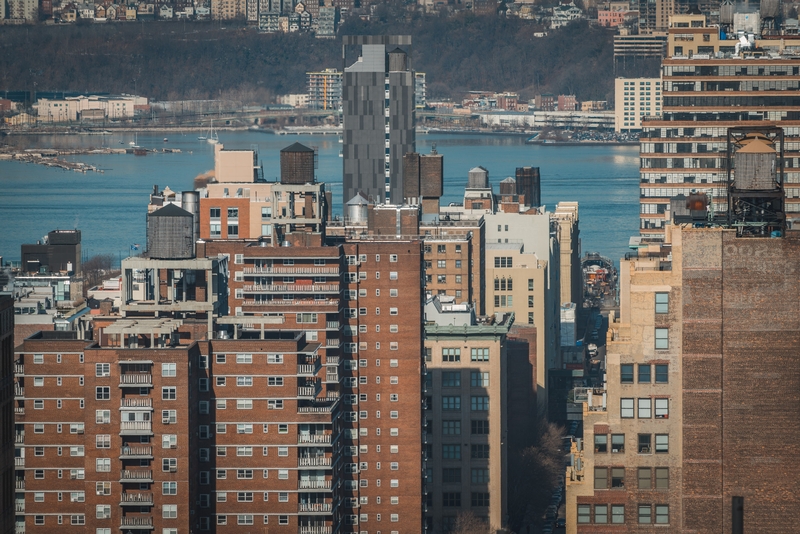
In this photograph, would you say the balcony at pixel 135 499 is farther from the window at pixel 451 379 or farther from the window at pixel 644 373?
the window at pixel 451 379

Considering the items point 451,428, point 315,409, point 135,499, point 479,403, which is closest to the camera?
point 135,499

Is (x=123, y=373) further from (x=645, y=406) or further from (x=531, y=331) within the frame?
(x=531, y=331)

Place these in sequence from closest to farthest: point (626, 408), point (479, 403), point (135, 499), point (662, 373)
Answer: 1. point (662, 373)
2. point (626, 408)
3. point (135, 499)
4. point (479, 403)

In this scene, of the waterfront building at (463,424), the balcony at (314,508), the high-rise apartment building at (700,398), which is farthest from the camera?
the waterfront building at (463,424)

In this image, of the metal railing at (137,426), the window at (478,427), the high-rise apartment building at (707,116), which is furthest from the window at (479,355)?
the metal railing at (137,426)

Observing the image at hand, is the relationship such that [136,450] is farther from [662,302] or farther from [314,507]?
[662,302]

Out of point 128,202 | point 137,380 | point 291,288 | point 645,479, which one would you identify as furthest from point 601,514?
point 128,202
